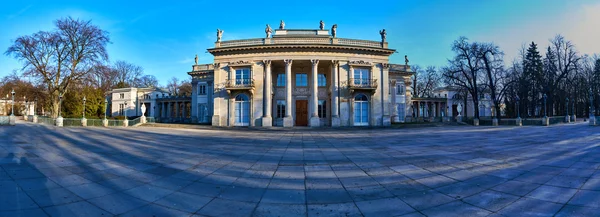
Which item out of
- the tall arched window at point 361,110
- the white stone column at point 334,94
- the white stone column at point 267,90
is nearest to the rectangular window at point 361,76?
the tall arched window at point 361,110

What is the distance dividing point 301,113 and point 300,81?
4113 millimetres

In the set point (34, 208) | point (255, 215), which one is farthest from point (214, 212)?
point (34, 208)

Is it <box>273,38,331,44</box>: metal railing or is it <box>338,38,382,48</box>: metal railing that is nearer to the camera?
<box>273,38,331,44</box>: metal railing

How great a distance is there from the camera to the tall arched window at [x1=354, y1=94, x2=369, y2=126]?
1058 inches

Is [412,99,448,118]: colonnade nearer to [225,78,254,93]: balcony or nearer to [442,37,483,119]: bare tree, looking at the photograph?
[442,37,483,119]: bare tree

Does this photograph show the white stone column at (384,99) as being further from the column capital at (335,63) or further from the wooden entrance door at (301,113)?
the wooden entrance door at (301,113)

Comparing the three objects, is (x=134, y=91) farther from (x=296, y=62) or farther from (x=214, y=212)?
(x=214, y=212)

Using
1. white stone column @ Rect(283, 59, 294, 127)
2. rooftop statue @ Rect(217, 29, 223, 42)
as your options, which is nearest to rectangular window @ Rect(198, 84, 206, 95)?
rooftop statue @ Rect(217, 29, 223, 42)

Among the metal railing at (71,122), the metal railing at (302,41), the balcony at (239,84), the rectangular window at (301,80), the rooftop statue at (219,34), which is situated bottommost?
the metal railing at (71,122)

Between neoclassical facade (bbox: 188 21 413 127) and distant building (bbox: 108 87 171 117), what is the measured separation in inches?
1366

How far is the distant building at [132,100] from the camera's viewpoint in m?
51.6

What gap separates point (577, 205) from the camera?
10.5 feet

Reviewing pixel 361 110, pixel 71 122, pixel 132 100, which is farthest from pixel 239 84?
pixel 132 100

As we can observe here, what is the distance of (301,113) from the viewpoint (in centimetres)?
2811
